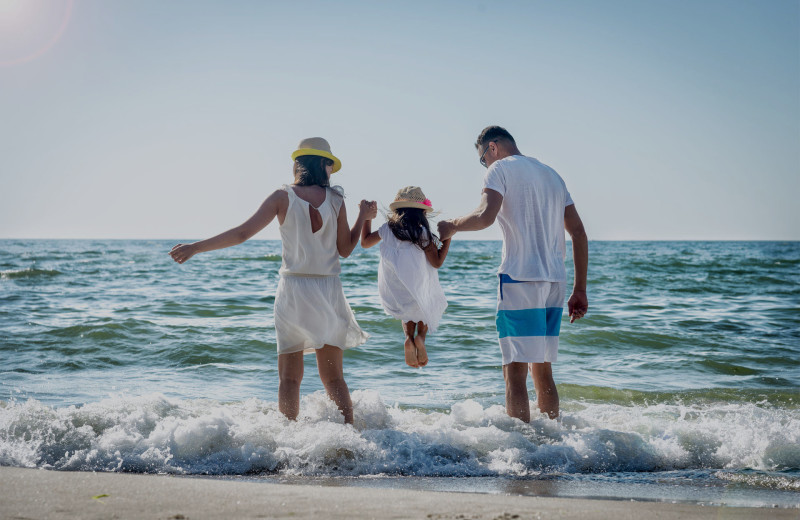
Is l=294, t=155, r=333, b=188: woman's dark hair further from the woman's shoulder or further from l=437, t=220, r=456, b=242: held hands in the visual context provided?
l=437, t=220, r=456, b=242: held hands

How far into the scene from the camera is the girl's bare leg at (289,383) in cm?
397

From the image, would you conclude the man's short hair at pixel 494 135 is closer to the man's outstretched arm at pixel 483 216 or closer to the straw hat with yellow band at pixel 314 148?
the man's outstretched arm at pixel 483 216

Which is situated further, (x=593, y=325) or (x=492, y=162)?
(x=593, y=325)

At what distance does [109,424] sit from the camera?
4.20 meters

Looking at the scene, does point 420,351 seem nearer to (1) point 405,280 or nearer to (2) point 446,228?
(1) point 405,280

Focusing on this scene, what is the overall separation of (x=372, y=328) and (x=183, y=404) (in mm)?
4557

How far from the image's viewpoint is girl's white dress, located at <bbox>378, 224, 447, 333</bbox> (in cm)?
416

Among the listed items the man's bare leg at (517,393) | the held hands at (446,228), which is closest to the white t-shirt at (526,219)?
the held hands at (446,228)

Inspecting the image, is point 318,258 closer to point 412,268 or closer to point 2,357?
point 412,268

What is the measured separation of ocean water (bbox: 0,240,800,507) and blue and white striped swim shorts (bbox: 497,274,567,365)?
1.63 ft

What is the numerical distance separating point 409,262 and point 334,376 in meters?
0.87

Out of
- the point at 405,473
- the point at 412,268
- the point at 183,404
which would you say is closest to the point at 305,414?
the point at 405,473

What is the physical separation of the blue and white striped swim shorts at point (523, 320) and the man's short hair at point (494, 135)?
0.91 metres

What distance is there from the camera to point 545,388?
4.20m
